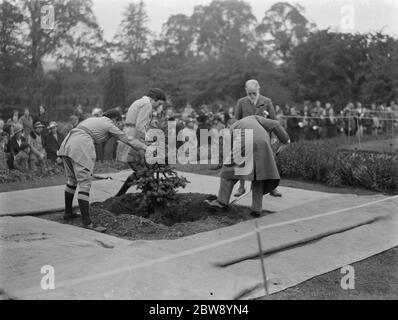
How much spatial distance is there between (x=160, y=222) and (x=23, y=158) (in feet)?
18.4

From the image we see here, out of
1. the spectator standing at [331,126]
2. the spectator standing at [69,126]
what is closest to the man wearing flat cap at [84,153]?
the spectator standing at [69,126]

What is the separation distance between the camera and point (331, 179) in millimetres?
10906

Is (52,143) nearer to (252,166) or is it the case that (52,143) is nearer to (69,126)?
(69,126)

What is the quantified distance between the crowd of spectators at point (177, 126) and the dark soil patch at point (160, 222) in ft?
3.33

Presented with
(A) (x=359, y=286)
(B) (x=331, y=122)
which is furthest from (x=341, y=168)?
(B) (x=331, y=122)

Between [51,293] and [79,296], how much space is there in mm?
212

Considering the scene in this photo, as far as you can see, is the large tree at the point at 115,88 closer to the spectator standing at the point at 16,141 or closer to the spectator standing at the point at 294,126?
the spectator standing at the point at 294,126

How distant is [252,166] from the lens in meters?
7.73

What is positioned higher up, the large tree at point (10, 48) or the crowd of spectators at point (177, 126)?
the large tree at point (10, 48)

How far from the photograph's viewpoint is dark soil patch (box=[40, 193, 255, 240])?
6840mm

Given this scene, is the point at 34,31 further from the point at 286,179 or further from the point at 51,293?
the point at 51,293

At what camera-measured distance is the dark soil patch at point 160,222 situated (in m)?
6.84

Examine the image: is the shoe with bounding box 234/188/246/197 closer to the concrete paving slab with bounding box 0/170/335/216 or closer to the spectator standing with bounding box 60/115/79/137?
the concrete paving slab with bounding box 0/170/335/216

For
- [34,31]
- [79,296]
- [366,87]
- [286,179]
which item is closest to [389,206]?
[286,179]
